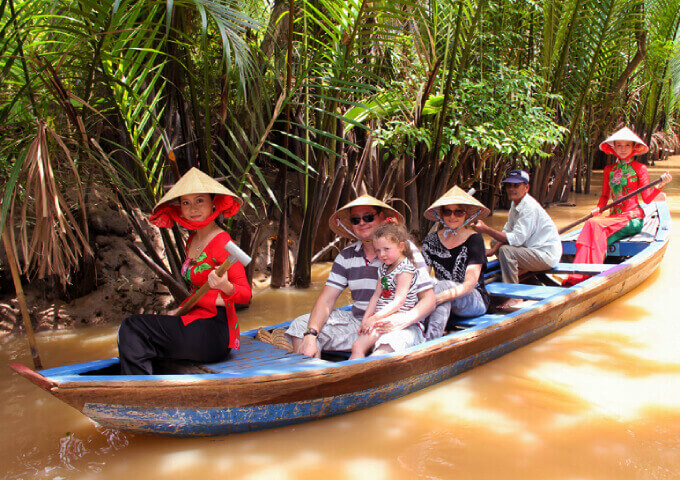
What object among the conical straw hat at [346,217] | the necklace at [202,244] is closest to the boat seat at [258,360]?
the necklace at [202,244]

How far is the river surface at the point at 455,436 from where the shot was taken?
2832mm

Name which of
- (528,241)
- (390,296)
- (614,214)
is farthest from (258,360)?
(614,214)

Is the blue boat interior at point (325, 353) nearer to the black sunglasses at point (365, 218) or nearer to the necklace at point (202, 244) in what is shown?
the necklace at point (202, 244)

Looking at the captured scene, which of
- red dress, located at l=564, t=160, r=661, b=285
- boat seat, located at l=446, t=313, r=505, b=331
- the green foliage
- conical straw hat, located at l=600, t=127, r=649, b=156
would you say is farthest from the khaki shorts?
conical straw hat, located at l=600, t=127, r=649, b=156

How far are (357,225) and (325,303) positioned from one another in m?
0.51

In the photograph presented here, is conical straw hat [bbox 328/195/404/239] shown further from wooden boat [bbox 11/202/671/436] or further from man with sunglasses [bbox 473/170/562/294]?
man with sunglasses [bbox 473/170/562/294]

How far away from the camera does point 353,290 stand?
3.70 metres

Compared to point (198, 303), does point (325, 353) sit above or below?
below

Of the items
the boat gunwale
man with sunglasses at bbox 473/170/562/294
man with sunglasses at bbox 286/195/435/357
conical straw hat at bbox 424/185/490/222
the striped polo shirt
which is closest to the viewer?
the boat gunwale

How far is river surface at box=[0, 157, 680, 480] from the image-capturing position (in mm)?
2832

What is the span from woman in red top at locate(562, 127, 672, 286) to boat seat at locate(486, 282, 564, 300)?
99cm

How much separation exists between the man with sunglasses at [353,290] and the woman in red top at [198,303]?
0.52m

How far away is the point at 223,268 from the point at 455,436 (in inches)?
59.7

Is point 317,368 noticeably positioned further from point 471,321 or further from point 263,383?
point 471,321
